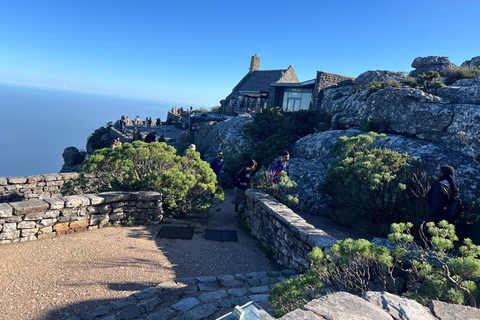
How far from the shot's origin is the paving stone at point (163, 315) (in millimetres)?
3285

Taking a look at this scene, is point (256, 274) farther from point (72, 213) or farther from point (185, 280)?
point (72, 213)

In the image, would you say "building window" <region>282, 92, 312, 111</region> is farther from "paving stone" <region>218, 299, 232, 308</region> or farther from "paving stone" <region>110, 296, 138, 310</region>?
"paving stone" <region>110, 296, 138, 310</region>

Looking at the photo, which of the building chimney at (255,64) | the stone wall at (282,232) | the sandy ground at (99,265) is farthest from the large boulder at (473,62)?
the building chimney at (255,64)

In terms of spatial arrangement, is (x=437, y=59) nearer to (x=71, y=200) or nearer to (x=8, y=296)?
(x=71, y=200)

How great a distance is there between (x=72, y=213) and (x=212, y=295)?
3676 mm

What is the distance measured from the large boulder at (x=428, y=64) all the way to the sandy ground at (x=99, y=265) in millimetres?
15890

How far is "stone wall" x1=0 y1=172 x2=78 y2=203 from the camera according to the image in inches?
382

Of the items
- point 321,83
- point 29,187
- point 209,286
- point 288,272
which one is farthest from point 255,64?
point 209,286

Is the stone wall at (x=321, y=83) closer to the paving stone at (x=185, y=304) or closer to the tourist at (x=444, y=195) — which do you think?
the tourist at (x=444, y=195)

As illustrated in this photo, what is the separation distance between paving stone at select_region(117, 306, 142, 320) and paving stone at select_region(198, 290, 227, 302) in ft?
2.53

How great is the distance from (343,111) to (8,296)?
12.0m

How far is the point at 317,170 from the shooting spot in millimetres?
9000

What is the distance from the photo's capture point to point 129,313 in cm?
343

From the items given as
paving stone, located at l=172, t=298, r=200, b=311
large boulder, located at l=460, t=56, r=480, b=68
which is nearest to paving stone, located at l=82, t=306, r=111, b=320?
paving stone, located at l=172, t=298, r=200, b=311
